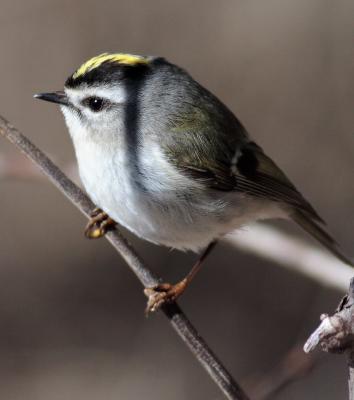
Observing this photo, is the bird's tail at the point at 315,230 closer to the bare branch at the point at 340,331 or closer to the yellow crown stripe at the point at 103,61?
the yellow crown stripe at the point at 103,61

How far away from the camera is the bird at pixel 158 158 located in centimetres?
267

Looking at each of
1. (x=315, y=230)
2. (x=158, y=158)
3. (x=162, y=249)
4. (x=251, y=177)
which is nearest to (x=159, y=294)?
(x=158, y=158)

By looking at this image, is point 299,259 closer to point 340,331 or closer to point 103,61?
point 103,61

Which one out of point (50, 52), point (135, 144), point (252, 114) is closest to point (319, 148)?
point (252, 114)

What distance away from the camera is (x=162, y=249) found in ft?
16.9

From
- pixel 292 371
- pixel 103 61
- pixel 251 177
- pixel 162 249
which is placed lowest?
pixel 162 249

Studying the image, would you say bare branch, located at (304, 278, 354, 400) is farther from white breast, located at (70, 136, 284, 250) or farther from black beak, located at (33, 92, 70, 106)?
black beak, located at (33, 92, 70, 106)

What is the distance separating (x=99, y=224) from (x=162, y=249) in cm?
222

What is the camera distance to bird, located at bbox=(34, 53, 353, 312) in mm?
2666

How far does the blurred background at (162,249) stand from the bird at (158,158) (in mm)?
1056

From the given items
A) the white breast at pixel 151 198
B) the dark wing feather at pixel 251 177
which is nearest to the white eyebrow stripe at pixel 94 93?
the white breast at pixel 151 198

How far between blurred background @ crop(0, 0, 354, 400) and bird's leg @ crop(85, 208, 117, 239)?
1121mm

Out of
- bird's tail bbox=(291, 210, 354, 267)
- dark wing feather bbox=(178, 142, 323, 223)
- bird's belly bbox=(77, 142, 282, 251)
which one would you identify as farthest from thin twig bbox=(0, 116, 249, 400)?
bird's tail bbox=(291, 210, 354, 267)

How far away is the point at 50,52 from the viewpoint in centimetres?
573
